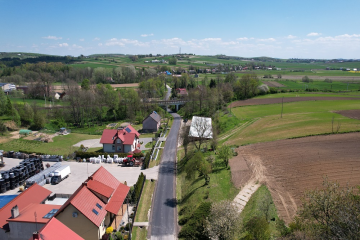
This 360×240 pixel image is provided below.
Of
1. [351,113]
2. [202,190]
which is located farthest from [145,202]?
[351,113]

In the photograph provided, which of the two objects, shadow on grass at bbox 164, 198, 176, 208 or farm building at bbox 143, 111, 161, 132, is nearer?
shadow on grass at bbox 164, 198, 176, 208

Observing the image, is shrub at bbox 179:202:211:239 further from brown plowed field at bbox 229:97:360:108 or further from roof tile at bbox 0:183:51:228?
brown plowed field at bbox 229:97:360:108

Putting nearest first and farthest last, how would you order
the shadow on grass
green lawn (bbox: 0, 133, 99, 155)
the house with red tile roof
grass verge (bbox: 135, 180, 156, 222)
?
the house with red tile roof, grass verge (bbox: 135, 180, 156, 222), the shadow on grass, green lawn (bbox: 0, 133, 99, 155)

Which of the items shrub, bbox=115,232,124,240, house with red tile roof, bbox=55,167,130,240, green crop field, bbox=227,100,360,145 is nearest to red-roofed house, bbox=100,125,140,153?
green crop field, bbox=227,100,360,145

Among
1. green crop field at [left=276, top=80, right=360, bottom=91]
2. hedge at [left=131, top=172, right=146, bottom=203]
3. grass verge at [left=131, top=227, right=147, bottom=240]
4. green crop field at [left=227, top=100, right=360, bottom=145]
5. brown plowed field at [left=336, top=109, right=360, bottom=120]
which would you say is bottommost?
grass verge at [left=131, top=227, right=147, bottom=240]

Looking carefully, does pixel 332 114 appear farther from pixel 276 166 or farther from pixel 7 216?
pixel 7 216

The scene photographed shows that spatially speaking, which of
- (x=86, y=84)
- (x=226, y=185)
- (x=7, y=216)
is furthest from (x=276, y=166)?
(x=86, y=84)

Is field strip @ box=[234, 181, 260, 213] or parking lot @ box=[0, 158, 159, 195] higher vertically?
field strip @ box=[234, 181, 260, 213]

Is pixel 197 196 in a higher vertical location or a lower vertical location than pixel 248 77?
lower
